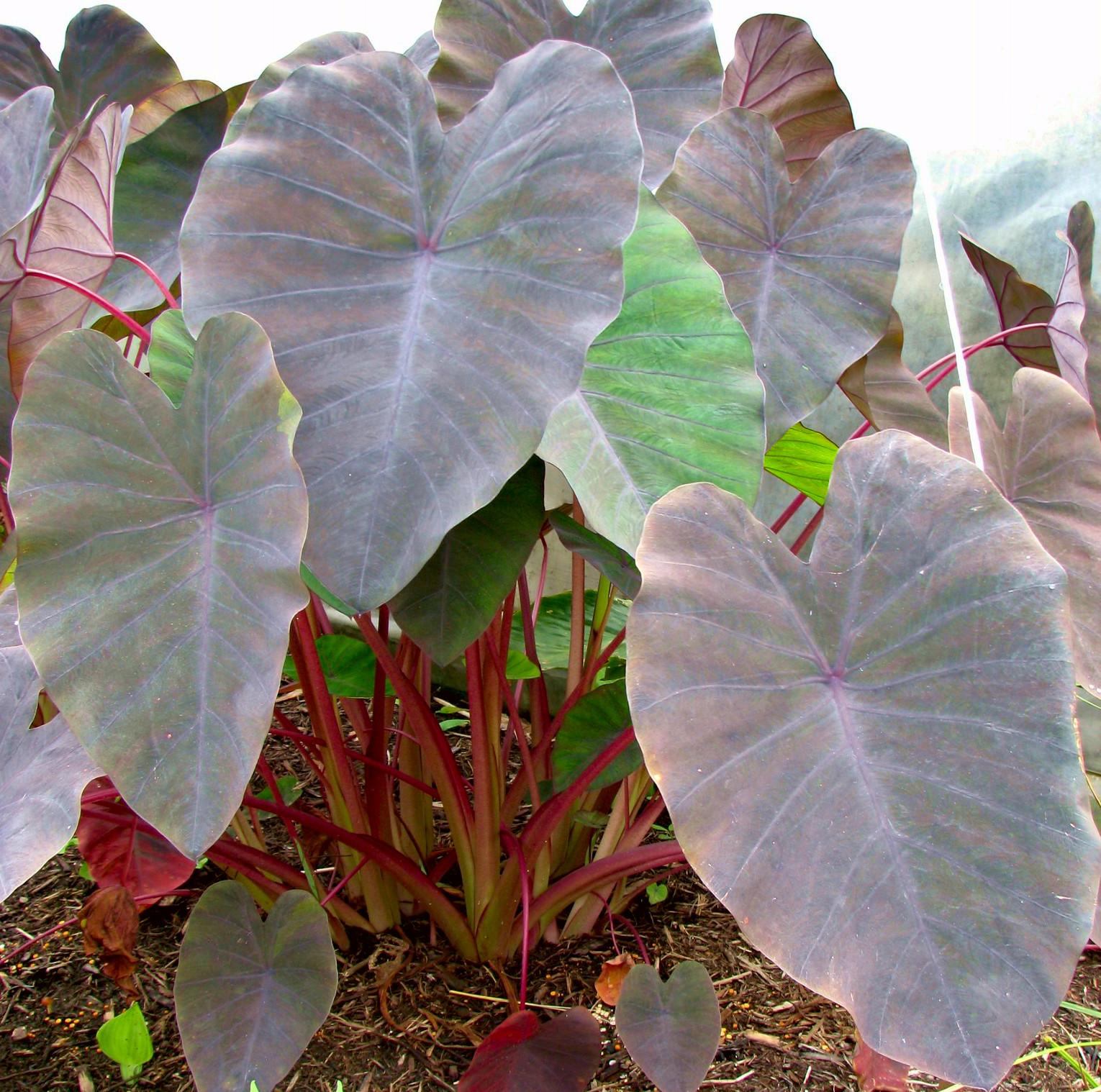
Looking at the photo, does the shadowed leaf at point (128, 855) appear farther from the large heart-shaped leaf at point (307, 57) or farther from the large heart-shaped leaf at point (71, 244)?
the large heart-shaped leaf at point (307, 57)

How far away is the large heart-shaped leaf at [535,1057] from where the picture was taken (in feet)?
2.77

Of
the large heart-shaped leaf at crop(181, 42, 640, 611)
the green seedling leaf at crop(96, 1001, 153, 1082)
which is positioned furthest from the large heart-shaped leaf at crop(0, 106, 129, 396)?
the green seedling leaf at crop(96, 1001, 153, 1082)

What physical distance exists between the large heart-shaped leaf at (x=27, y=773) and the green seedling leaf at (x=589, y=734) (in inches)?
21.3

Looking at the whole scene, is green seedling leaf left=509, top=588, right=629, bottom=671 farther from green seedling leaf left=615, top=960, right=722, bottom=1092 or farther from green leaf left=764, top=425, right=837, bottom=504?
green seedling leaf left=615, top=960, right=722, bottom=1092

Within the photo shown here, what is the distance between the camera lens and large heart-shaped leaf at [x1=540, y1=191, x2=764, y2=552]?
78 cm

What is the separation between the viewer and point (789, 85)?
4.32ft

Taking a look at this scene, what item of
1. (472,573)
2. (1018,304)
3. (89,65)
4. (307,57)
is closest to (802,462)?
(1018,304)

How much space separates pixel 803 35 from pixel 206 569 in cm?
113

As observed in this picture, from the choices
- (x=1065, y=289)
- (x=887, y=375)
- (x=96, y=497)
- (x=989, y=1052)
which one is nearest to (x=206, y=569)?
(x=96, y=497)

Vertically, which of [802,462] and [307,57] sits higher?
[307,57]

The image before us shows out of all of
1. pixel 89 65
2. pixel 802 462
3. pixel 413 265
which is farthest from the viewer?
pixel 89 65

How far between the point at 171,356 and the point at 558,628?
95 centimetres

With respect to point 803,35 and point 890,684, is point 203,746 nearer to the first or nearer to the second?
point 890,684

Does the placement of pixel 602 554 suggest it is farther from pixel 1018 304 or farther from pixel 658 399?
pixel 1018 304
